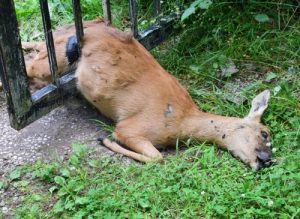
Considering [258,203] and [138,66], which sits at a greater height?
[138,66]

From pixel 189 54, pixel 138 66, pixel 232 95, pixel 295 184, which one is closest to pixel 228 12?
pixel 189 54

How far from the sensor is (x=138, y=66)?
15.5ft

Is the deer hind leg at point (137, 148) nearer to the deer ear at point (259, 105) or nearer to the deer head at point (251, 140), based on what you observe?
the deer head at point (251, 140)

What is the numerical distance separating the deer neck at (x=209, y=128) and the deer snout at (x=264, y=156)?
30cm

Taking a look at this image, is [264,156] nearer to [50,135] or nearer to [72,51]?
[50,135]

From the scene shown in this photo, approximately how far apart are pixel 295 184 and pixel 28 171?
1840 millimetres

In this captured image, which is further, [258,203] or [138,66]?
[138,66]

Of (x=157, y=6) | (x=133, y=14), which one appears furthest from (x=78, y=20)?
(x=157, y=6)

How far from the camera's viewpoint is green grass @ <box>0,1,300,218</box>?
148 inches

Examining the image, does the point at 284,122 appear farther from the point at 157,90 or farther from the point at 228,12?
the point at 228,12

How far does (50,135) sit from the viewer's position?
4.65 meters

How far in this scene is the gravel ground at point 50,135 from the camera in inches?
172

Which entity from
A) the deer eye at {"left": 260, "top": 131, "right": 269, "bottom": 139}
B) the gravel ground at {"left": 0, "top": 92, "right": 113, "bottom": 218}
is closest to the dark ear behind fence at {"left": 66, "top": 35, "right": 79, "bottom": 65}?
the gravel ground at {"left": 0, "top": 92, "right": 113, "bottom": 218}

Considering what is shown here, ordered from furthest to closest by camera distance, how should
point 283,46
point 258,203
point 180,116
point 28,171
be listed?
point 283,46 < point 180,116 < point 28,171 < point 258,203
